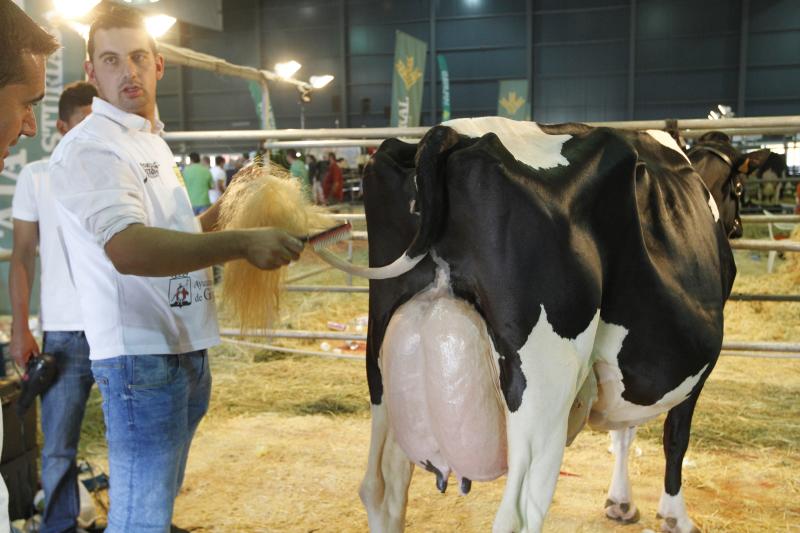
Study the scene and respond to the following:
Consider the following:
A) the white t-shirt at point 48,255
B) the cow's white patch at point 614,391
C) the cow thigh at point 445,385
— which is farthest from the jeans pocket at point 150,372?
the cow's white patch at point 614,391

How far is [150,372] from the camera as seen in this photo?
195 centimetres

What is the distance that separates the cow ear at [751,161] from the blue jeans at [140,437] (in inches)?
115

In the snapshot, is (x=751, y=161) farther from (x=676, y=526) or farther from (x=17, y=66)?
(x=17, y=66)

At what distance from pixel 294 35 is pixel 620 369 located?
25.5m

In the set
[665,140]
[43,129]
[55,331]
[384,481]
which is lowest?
[384,481]

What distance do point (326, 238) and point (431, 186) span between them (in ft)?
1.29

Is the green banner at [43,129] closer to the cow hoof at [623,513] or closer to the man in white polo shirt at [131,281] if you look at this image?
the man in white polo shirt at [131,281]

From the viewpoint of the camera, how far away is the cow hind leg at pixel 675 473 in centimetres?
309

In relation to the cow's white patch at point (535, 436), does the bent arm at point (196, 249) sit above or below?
above

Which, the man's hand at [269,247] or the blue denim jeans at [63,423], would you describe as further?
the blue denim jeans at [63,423]

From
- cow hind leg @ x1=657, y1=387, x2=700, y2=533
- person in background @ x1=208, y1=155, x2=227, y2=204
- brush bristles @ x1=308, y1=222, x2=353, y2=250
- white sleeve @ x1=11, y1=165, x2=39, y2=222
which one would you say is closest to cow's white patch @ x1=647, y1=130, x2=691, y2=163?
cow hind leg @ x1=657, y1=387, x2=700, y2=533

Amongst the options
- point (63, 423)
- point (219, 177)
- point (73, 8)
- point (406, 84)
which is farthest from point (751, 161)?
point (219, 177)

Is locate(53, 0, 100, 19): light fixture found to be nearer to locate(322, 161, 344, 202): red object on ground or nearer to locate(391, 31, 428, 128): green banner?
locate(322, 161, 344, 202): red object on ground

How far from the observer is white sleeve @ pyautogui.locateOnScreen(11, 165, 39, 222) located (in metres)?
3.01
